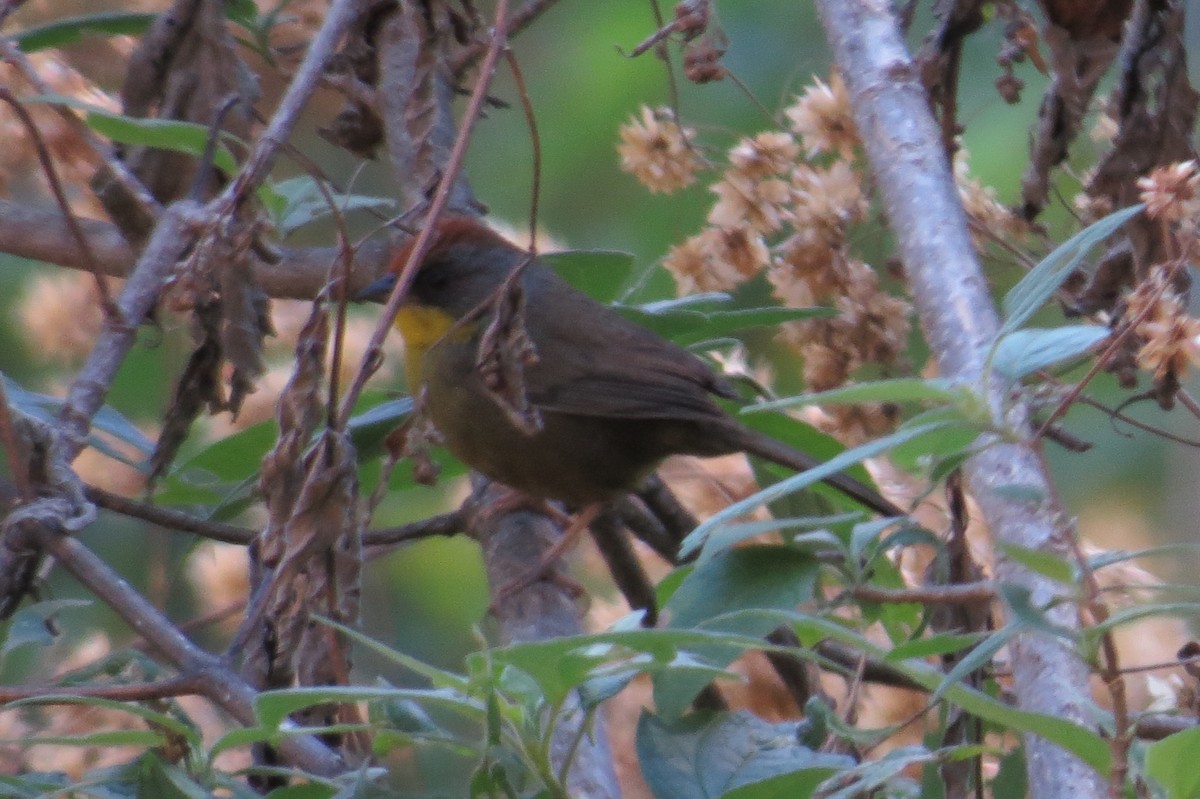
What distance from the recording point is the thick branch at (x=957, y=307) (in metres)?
1.33

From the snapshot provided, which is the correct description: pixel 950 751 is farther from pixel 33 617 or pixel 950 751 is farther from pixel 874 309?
pixel 874 309

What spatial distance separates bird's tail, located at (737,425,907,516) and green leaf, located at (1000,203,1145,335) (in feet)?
3.31

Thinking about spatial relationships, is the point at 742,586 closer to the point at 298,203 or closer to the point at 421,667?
the point at 421,667

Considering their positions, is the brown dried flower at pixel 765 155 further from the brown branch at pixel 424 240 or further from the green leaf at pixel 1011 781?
the green leaf at pixel 1011 781

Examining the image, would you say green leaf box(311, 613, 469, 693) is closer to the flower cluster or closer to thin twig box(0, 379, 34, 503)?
thin twig box(0, 379, 34, 503)

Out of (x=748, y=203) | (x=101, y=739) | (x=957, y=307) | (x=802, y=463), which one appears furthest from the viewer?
(x=748, y=203)

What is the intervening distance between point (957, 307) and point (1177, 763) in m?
0.84

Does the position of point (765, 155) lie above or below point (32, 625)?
above

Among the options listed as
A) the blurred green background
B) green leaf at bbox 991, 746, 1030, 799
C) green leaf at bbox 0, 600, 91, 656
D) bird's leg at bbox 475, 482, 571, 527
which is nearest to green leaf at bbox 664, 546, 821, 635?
green leaf at bbox 991, 746, 1030, 799

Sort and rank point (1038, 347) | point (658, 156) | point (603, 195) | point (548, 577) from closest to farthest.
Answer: point (1038, 347)
point (548, 577)
point (658, 156)
point (603, 195)

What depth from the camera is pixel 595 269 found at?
277 cm

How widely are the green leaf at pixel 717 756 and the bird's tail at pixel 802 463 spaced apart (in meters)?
0.95

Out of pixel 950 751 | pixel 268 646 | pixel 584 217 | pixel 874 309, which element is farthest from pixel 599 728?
pixel 584 217

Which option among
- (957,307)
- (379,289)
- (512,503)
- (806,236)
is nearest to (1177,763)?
(957,307)
